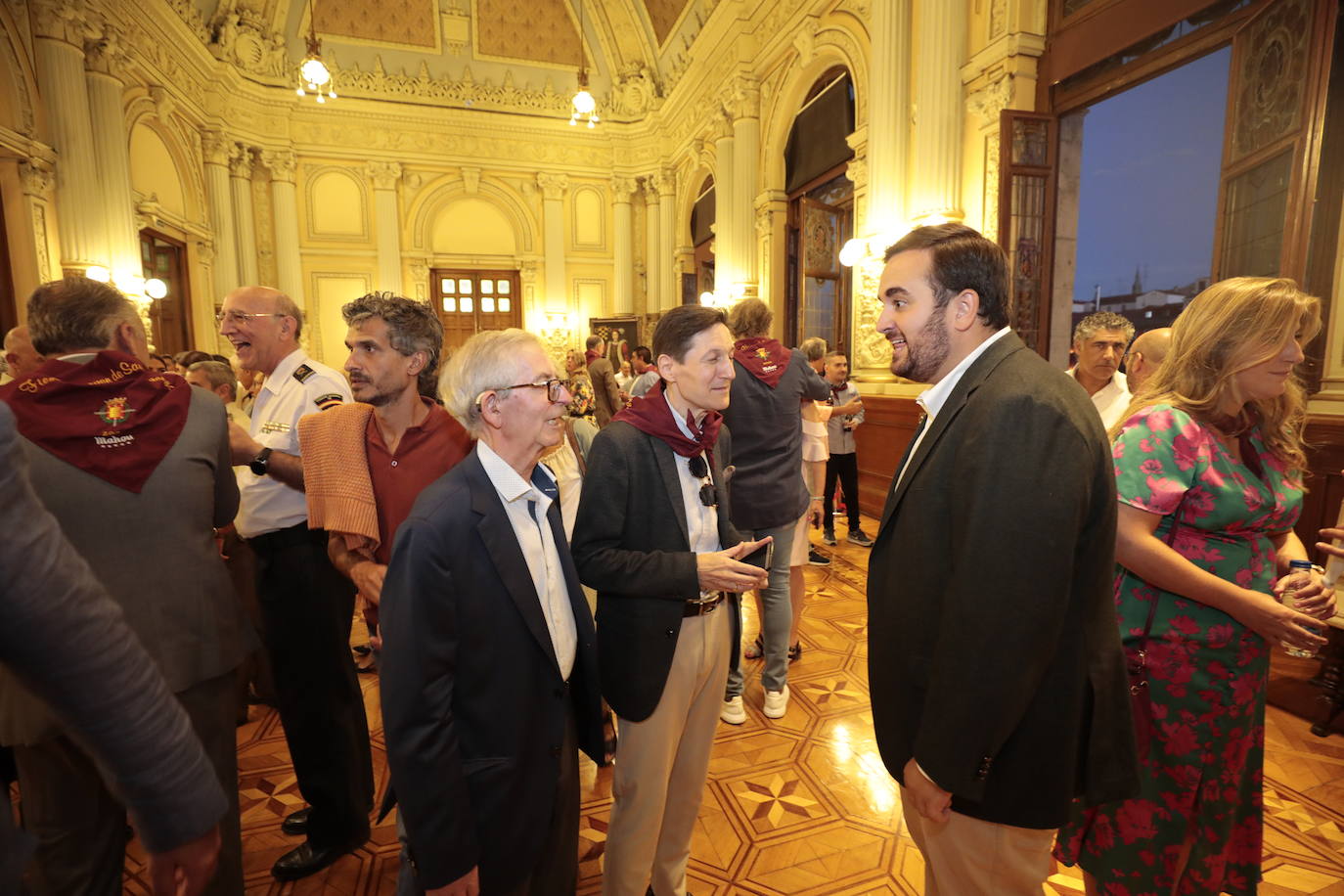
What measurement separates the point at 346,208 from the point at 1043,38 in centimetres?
1330

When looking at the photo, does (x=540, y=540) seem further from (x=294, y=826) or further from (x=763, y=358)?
(x=294, y=826)

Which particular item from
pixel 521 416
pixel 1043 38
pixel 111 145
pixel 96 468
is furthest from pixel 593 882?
pixel 111 145

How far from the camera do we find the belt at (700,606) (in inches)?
70.4

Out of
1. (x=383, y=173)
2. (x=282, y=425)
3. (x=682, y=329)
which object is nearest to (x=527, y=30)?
(x=383, y=173)

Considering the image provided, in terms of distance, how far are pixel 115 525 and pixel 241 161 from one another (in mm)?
14057

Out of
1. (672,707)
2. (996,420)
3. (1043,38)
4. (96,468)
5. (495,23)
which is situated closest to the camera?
(996,420)

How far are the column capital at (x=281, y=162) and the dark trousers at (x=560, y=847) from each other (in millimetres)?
15003

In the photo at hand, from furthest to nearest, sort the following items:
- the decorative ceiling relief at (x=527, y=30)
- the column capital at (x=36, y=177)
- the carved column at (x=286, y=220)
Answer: the decorative ceiling relief at (x=527, y=30)
the carved column at (x=286, y=220)
the column capital at (x=36, y=177)

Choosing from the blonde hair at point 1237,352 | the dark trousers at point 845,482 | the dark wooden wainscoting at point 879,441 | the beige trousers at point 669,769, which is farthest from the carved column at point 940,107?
the beige trousers at point 669,769

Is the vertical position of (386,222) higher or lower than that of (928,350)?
higher

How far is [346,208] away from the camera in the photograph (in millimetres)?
13602

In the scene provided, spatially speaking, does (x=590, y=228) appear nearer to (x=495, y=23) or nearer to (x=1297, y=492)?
(x=495, y=23)

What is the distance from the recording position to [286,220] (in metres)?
13.0

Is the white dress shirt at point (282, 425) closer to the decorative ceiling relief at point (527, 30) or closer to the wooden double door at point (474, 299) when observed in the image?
the wooden double door at point (474, 299)
